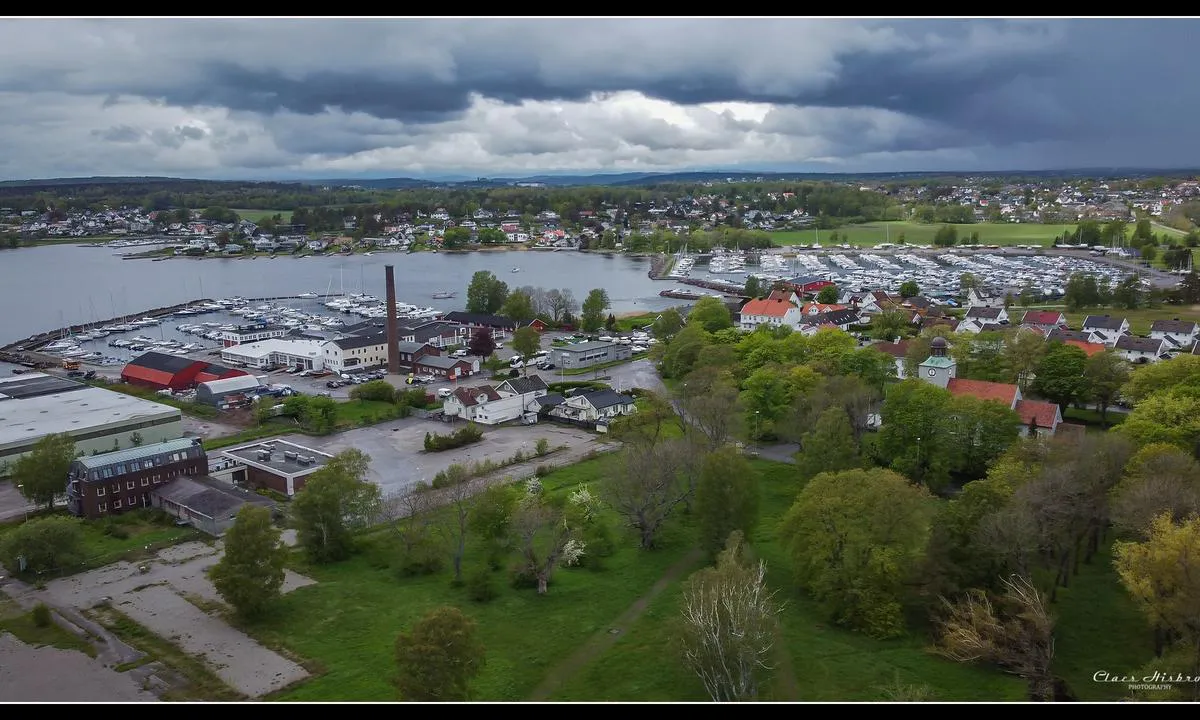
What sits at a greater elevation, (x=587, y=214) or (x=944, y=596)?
(x=587, y=214)

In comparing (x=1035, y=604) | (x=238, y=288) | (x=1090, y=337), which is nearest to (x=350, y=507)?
(x=1035, y=604)

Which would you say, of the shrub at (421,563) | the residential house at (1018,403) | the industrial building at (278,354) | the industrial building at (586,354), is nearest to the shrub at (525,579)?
the shrub at (421,563)

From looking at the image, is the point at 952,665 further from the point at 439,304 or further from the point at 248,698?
the point at 439,304

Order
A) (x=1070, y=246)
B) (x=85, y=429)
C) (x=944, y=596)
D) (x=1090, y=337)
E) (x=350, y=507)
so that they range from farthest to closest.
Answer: (x=1070, y=246) → (x=1090, y=337) → (x=85, y=429) → (x=350, y=507) → (x=944, y=596)

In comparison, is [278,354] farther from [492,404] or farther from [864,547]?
[864,547]

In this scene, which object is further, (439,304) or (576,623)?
(439,304)

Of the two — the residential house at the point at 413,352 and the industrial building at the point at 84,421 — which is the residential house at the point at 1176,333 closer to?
the residential house at the point at 413,352

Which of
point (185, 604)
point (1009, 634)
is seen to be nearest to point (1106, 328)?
point (1009, 634)
